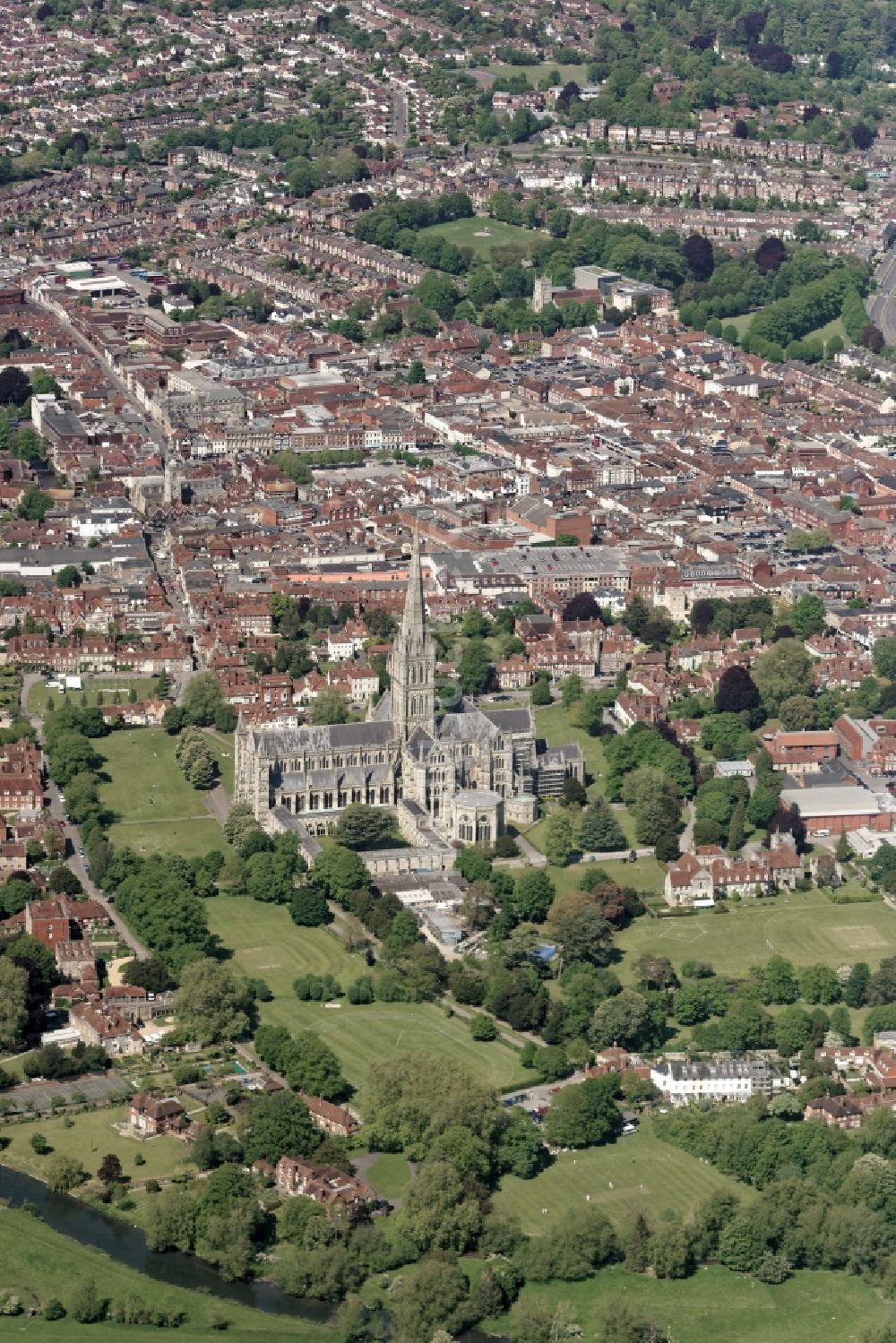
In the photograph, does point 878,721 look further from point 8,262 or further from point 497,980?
point 8,262

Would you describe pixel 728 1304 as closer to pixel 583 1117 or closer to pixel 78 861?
pixel 583 1117

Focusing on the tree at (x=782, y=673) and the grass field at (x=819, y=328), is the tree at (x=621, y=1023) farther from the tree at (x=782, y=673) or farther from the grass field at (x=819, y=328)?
the grass field at (x=819, y=328)

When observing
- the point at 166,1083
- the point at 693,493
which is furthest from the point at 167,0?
the point at 166,1083

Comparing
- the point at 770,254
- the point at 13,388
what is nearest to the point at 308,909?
the point at 13,388

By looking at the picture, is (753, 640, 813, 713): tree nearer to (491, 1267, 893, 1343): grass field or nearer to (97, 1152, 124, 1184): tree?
(491, 1267, 893, 1343): grass field

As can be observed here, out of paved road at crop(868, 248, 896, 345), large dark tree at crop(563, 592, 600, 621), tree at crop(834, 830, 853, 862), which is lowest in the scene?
paved road at crop(868, 248, 896, 345)

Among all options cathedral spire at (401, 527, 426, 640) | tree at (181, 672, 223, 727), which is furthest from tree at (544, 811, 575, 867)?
tree at (181, 672, 223, 727)
